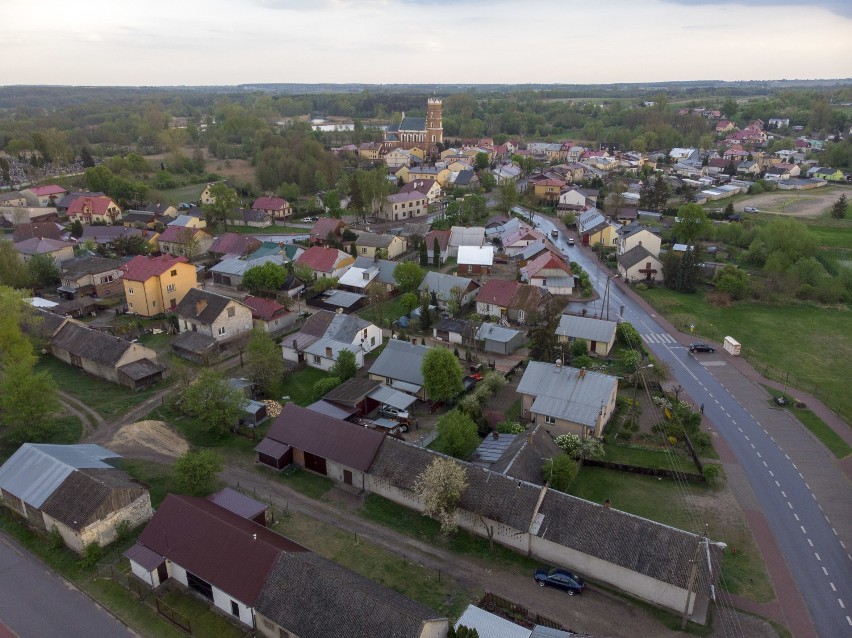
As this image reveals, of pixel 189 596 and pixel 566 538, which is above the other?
pixel 566 538

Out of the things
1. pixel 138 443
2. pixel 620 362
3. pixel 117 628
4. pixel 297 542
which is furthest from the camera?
pixel 620 362

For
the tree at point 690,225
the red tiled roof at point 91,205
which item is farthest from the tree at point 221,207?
the tree at point 690,225

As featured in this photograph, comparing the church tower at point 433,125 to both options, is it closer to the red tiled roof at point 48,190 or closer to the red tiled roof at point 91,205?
the red tiled roof at point 91,205

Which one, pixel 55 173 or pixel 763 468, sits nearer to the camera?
pixel 763 468

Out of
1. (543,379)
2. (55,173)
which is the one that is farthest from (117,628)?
(55,173)

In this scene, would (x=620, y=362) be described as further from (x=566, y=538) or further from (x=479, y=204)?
(x=479, y=204)

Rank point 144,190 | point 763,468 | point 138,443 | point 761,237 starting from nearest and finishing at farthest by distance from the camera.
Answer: point 763,468 < point 138,443 < point 761,237 < point 144,190
